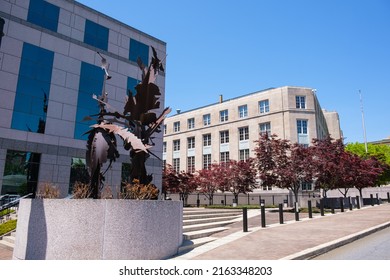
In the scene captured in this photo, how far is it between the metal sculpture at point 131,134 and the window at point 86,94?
14077 mm

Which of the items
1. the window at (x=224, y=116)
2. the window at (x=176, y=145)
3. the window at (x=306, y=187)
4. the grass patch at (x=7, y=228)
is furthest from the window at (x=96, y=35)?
the window at (x=176, y=145)

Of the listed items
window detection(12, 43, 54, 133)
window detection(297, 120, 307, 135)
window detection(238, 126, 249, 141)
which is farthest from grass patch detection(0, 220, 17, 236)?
window detection(238, 126, 249, 141)

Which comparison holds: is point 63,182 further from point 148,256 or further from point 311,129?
point 311,129

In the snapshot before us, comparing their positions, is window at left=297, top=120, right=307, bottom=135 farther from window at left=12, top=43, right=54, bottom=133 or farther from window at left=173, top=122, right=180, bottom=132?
window at left=12, top=43, right=54, bottom=133

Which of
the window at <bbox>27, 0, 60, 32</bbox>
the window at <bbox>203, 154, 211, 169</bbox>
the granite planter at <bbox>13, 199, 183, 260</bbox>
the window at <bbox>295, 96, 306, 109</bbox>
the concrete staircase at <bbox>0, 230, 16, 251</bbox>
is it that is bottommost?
the concrete staircase at <bbox>0, 230, 16, 251</bbox>

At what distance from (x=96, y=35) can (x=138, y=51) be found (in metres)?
4.26

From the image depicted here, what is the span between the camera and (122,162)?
24688mm

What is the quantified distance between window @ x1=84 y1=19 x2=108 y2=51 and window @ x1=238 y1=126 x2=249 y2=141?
96.4ft

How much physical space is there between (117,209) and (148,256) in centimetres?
137

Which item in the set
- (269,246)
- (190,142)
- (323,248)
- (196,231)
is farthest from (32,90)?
(190,142)

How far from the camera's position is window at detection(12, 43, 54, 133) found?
20.1 metres

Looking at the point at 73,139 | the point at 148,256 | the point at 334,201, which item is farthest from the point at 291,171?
the point at 148,256

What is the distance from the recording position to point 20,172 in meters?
19.6

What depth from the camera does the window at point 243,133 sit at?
48875 millimetres
